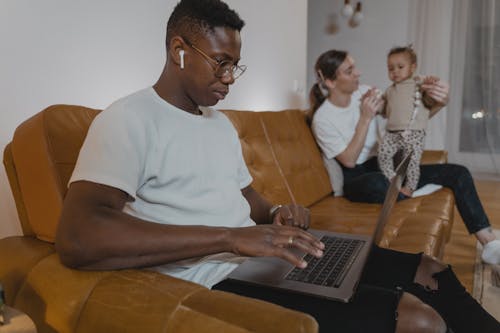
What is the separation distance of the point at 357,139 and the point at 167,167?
150 cm

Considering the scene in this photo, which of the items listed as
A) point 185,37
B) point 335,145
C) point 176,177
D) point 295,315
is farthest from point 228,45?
point 335,145

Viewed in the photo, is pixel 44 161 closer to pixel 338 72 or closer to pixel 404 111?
pixel 338 72

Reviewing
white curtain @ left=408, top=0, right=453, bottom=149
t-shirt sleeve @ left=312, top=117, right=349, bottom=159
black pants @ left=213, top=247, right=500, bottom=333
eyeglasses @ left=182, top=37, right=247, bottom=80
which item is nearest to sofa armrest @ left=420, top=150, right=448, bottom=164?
t-shirt sleeve @ left=312, top=117, right=349, bottom=159

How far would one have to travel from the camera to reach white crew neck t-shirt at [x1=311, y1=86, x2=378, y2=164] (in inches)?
86.5

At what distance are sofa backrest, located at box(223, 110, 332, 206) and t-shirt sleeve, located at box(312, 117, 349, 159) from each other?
67 millimetres

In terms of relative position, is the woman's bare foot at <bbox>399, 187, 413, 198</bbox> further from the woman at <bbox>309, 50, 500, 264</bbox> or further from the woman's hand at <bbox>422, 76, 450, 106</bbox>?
the woman's hand at <bbox>422, 76, 450, 106</bbox>

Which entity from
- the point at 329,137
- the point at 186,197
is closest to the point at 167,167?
the point at 186,197

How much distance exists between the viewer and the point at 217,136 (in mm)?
1001

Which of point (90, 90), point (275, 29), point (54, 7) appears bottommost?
point (90, 90)

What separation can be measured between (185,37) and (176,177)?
Answer: 0.32m

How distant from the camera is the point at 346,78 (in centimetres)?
225

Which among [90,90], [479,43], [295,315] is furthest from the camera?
[479,43]

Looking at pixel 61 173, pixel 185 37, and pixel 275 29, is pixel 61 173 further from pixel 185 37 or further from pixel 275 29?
pixel 275 29

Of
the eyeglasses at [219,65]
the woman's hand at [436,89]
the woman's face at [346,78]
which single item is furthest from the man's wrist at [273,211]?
the woman's hand at [436,89]
